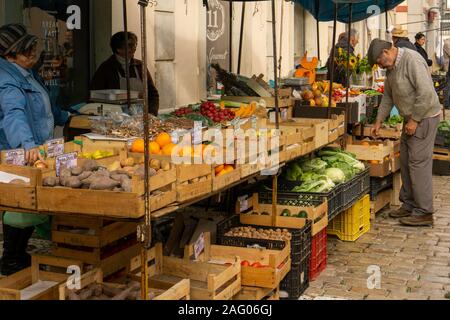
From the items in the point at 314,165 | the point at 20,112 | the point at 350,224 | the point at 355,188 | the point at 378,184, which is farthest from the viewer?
the point at 378,184

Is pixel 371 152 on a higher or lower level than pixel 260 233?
higher

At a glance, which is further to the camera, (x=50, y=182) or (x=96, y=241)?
(x=96, y=241)

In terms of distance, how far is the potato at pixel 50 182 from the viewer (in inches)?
175

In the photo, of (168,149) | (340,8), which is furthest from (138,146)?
(340,8)

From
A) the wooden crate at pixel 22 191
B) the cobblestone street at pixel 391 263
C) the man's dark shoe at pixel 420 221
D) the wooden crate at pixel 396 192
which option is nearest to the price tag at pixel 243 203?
the cobblestone street at pixel 391 263

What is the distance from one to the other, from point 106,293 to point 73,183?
0.73m

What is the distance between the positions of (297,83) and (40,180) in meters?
5.79

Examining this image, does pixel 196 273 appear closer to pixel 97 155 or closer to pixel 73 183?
pixel 97 155

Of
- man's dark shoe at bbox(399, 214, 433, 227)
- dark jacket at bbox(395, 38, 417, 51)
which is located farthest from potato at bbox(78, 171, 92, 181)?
dark jacket at bbox(395, 38, 417, 51)

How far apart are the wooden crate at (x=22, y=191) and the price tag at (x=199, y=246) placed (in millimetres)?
1480

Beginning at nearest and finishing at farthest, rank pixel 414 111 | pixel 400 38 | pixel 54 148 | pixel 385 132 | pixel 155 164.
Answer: pixel 155 164, pixel 54 148, pixel 414 111, pixel 385 132, pixel 400 38

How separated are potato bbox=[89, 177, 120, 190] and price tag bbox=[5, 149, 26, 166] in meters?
0.72

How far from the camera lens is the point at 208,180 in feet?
16.2

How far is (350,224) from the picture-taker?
793 cm
